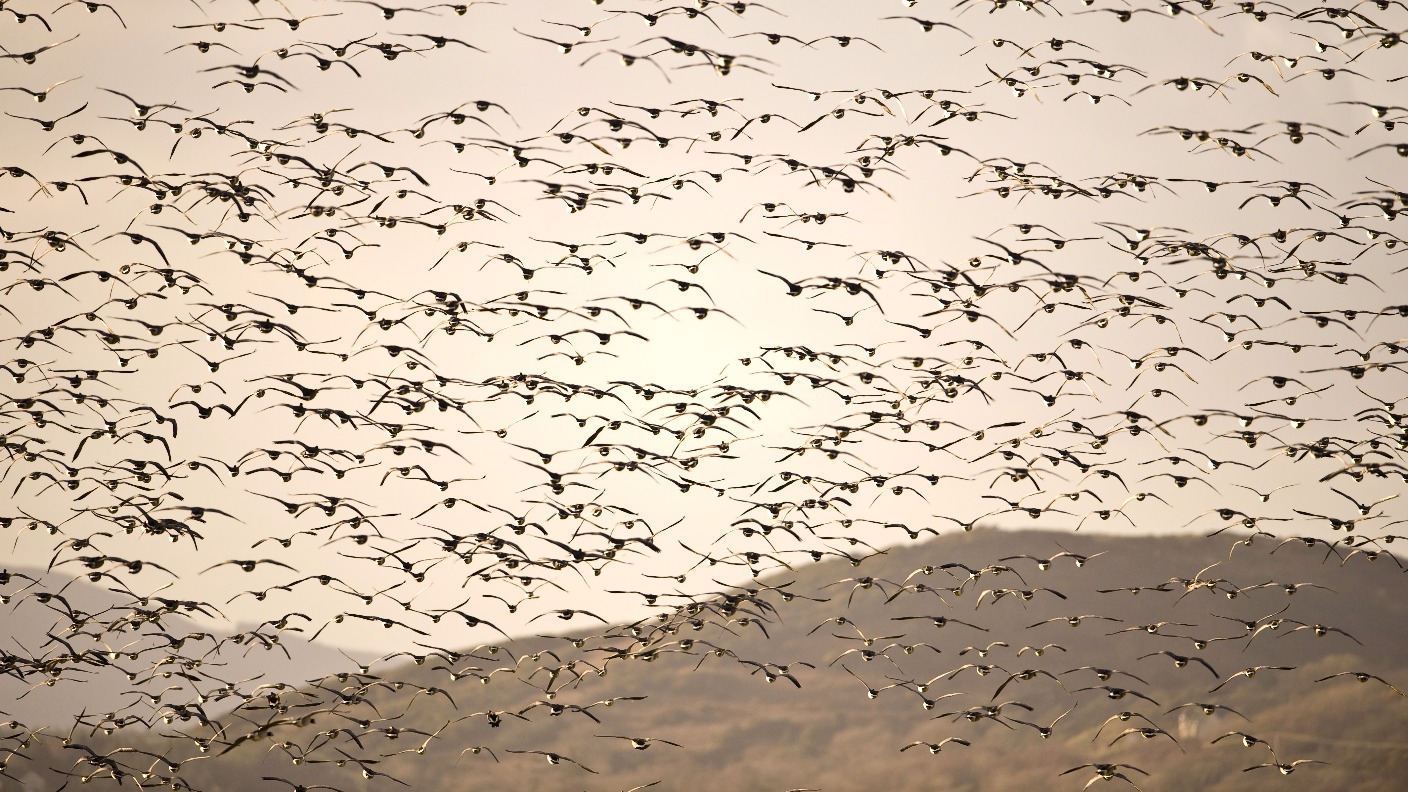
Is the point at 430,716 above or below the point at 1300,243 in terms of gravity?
below

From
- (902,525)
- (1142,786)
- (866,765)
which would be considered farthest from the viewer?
(866,765)

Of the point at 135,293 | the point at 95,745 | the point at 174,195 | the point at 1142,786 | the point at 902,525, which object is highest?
the point at 174,195

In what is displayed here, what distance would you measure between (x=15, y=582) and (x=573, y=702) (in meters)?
33.6

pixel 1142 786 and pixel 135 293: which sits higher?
pixel 135 293

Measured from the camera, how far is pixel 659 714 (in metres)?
52.4

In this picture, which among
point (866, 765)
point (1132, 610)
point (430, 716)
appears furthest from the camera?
point (1132, 610)

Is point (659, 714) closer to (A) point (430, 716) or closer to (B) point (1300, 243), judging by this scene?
(A) point (430, 716)

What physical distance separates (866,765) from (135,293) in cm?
3319

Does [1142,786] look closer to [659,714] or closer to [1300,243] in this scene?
[659,714]

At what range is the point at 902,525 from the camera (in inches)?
941

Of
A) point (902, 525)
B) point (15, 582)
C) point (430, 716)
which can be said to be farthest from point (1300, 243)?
point (430, 716)

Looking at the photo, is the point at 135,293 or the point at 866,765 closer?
the point at 135,293

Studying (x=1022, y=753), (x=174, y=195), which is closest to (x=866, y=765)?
(x=1022, y=753)

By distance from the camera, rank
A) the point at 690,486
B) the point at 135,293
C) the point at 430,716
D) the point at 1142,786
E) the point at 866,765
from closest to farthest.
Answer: the point at 135,293, the point at 690,486, the point at 1142,786, the point at 866,765, the point at 430,716
